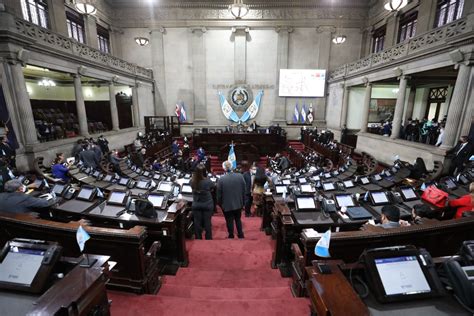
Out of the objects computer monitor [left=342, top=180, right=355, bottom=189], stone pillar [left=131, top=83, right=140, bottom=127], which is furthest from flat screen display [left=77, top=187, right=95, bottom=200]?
stone pillar [left=131, top=83, right=140, bottom=127]

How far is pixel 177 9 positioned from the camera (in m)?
15.1

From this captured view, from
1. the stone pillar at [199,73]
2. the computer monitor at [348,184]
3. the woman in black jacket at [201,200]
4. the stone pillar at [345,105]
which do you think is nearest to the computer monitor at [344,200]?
the computer monitor at [348,184]

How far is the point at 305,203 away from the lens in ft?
11.3

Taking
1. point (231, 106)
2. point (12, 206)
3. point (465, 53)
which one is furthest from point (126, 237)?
point (231, 106)

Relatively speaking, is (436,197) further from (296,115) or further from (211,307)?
(296,115)

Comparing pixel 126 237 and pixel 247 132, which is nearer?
pixel 126 237

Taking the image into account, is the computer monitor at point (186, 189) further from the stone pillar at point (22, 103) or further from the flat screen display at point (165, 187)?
the stone pillar at point (22, 103)

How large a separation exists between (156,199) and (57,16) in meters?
12.8

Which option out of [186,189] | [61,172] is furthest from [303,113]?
[61,172]

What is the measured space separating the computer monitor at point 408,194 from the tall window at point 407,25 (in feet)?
38.3

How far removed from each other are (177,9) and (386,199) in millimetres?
16973

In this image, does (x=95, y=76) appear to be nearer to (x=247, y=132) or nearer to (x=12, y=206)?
(x=247, y=132)

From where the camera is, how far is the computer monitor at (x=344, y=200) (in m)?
3.53

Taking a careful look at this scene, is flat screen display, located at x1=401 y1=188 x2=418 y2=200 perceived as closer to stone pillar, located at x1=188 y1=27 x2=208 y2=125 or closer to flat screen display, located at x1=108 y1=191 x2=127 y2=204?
flat screen display, located at x1=108 y1=191 x2=127 y2=204
